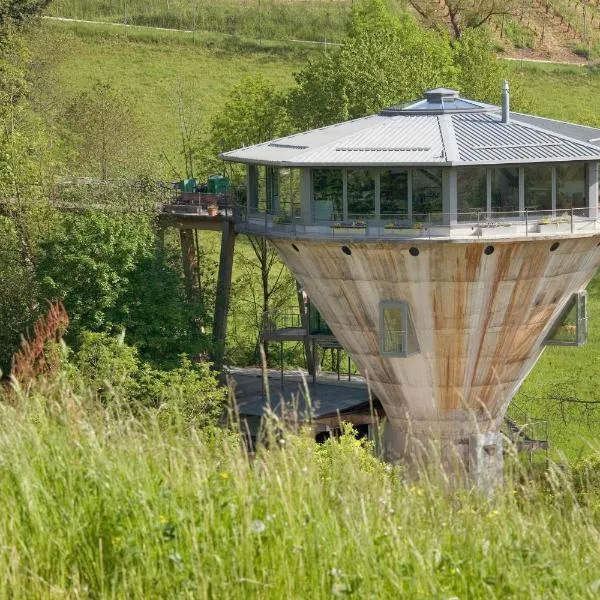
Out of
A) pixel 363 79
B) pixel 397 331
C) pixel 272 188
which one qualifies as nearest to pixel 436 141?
pixel 397 331

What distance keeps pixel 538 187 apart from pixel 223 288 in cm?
1191

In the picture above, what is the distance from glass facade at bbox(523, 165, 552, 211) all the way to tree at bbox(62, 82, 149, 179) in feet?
81.8

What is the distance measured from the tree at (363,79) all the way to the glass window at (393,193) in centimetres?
1589

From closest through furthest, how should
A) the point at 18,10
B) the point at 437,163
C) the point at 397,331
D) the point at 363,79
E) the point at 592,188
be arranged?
the point at 437,163
the point at 397,331
the point at 592,188
the point at 363,79
the point at 18,10

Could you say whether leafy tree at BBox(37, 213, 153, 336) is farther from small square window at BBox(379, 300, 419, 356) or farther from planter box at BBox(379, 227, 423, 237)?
planter box at BBox(379, 227, 423, 237)

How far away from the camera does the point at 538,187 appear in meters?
36.8

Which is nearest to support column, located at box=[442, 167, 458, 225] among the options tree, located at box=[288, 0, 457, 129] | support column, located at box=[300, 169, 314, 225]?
support column, located at box=[300, 169, 314, 225]

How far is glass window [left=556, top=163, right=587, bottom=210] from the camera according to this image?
3712cm

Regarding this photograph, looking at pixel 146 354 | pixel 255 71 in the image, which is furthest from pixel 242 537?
pixel 255 71

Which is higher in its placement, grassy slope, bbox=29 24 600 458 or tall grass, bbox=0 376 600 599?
grassy slope, bbox=29 24 600 458

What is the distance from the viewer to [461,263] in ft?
118

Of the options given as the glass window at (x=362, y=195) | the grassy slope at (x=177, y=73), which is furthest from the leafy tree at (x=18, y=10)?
the glass window at (x=362, y=195)

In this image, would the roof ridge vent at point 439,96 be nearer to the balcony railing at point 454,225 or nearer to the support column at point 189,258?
the balcony railing at point 454,225

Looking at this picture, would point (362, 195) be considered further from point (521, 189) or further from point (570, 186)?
point (570, 186)
